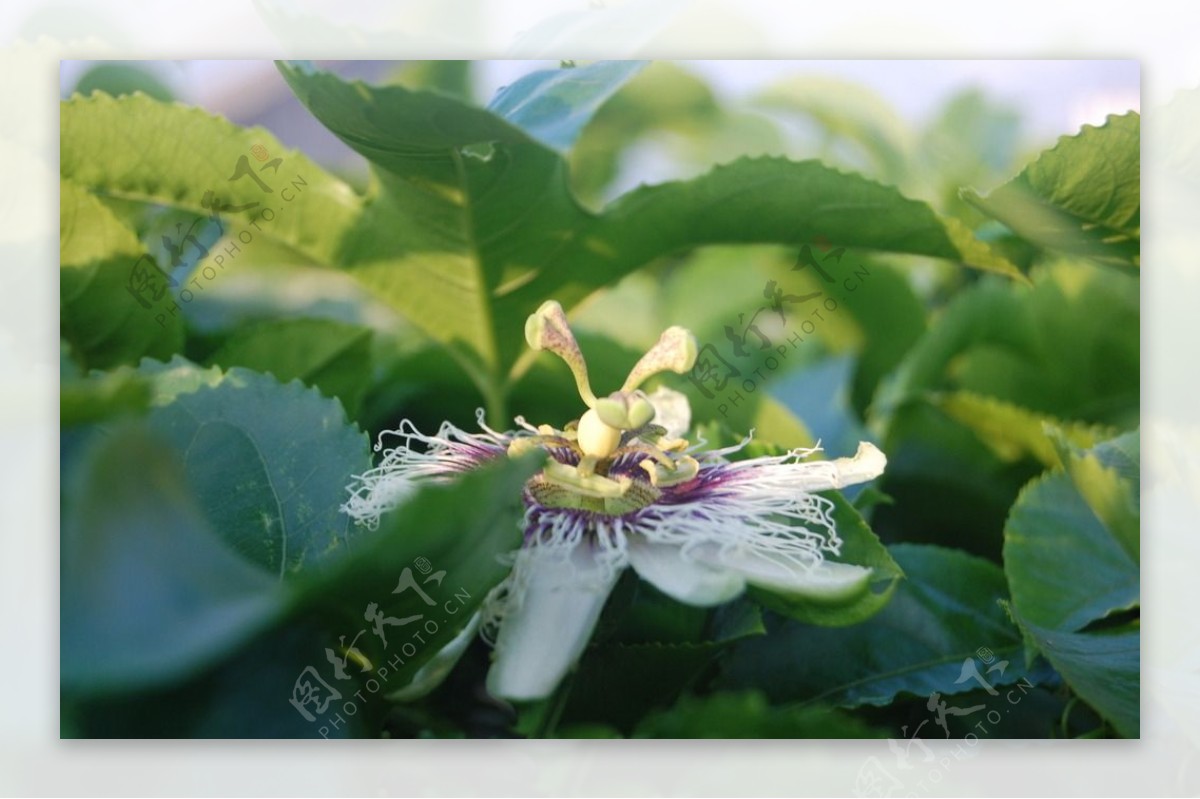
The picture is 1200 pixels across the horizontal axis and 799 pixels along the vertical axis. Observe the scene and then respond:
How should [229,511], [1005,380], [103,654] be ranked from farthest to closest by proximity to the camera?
1. [1005,380]
2. [229,511]
3. [103,654]

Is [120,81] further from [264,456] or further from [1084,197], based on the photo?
[1084,197]

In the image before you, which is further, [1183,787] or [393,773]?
[1183,787]

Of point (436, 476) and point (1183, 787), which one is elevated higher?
point (436, 476)

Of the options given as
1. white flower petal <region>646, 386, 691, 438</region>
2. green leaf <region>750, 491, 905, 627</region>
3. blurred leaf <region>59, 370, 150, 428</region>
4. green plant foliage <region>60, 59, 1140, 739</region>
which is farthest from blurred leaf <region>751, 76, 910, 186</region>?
blurred leaf <region>59, 370, 150, 428</region>

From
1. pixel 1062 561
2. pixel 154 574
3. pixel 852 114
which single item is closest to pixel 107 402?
pixel 154 574

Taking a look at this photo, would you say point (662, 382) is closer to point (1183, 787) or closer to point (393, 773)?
point (393, 773)

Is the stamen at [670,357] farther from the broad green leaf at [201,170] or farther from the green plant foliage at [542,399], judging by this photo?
the broad green leaf at [201,170]

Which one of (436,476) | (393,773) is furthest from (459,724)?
(436,476)
